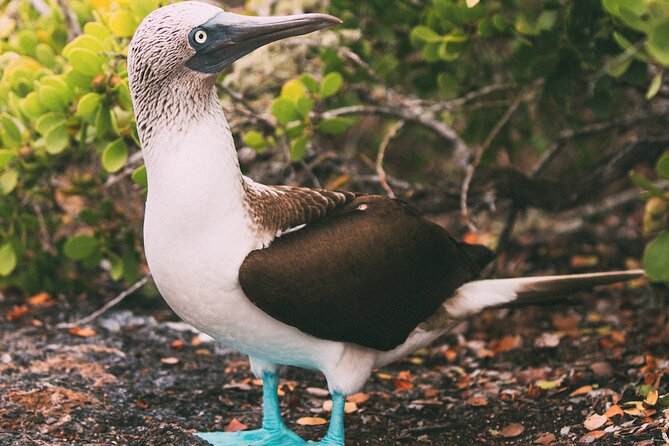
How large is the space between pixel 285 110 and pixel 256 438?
1.53 metres

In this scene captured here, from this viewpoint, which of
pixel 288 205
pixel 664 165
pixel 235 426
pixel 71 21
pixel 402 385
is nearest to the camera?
pixel 664 165

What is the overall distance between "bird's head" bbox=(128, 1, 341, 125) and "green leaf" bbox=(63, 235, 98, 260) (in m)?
1.69

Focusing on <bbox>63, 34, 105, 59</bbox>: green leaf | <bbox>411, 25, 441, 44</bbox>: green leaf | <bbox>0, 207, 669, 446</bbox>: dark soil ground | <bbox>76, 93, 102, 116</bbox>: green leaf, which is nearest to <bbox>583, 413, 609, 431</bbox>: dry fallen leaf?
<bbox>0, 207, 669, 446</bbox>: dark soil ground

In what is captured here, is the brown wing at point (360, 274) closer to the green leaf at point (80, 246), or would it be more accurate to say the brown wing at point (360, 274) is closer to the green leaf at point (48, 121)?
the green leaf at point (48, 121)

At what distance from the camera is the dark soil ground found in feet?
11.6

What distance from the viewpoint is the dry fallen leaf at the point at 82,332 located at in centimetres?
468

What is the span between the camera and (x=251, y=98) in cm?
541

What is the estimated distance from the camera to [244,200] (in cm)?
309

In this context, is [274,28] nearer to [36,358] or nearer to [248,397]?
[248,397]

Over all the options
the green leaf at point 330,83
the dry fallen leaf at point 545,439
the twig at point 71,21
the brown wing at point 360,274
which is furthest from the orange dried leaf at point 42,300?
the dry fallen leaf at point 545,439

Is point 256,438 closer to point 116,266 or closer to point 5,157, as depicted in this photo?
point 116,266

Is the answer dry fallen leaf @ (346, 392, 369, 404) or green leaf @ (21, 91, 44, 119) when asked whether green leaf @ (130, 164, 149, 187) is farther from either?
dry fallen leaf @ (346, 392, 369, 404)

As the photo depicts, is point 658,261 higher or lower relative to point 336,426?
higher

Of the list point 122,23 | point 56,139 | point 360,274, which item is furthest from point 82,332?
point 360,274
